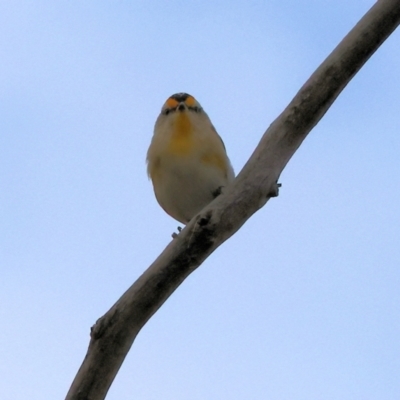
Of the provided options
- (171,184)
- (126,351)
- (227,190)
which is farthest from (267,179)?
(171,184)

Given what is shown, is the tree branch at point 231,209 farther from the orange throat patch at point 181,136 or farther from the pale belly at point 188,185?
the orange throat patch at point 181,136

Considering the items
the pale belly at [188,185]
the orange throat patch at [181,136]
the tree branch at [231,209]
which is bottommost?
the tree branch at [231,209]

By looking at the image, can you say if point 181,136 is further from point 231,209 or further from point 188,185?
point 231,209

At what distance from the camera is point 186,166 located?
5.64 metres

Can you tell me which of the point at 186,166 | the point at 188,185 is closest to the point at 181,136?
the point at 186,166

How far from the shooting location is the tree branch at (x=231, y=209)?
3391 mm

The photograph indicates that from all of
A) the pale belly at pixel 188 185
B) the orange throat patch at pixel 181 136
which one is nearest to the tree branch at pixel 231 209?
the pale belly at pixel 188 185

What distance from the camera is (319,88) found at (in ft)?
12.2

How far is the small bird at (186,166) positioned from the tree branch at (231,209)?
1771mm

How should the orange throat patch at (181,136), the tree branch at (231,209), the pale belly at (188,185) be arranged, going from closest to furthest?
the tree branch at (231,209) < the pale belly at (188,185) < the orange throat patch at (181,136)

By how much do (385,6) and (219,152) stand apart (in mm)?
2408

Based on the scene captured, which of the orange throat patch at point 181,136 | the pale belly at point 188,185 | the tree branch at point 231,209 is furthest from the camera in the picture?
the orange throat patch at point 181,136

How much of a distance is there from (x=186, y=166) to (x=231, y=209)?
2100 millimetres

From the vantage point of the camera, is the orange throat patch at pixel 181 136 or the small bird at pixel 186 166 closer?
the small bird at pixel 186 166
